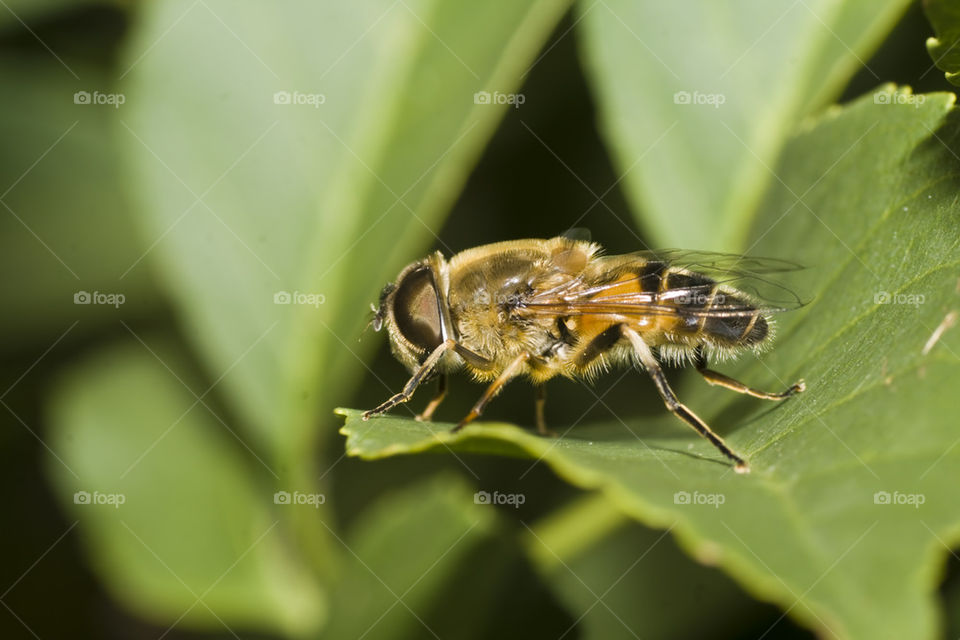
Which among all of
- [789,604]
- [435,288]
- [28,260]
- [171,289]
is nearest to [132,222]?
[28,260]
